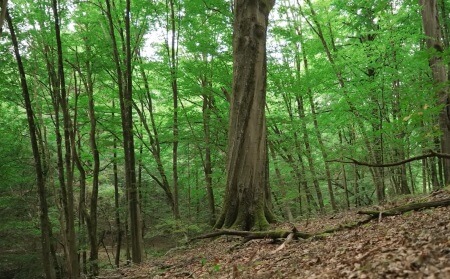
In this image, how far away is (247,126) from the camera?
8.11 m

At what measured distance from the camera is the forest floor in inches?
115

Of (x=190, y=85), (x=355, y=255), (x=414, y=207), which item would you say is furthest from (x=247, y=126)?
(x=190, y=85)

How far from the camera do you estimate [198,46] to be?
11.9 meters

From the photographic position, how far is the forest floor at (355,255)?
2922mm

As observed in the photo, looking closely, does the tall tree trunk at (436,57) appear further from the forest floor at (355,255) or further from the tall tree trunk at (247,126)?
the forest floor at (355,255)

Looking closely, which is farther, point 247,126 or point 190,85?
point 190,85

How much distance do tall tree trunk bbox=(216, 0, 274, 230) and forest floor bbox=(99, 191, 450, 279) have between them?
150cm

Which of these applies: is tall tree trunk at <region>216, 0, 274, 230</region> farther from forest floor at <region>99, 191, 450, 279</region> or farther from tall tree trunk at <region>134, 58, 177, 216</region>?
tall tree trunk at <region>134, 58, 177, 216</region>

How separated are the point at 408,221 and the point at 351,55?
28.4ft

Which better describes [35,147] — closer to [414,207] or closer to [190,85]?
[190,85]

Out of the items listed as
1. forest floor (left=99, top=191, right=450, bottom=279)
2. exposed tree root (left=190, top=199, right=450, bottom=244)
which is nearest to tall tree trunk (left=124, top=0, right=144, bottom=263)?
forest floor (left=99, top=191, right=450, bottom=279)

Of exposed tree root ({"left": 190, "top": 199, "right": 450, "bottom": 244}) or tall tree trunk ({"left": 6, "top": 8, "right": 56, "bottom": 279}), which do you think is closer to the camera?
exposed tree root ({"left": 190, "top": 199, "right": 450, "bottom": 244})

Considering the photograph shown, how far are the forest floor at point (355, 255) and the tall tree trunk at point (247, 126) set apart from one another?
4.91ft

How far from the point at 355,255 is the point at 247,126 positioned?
471cm
